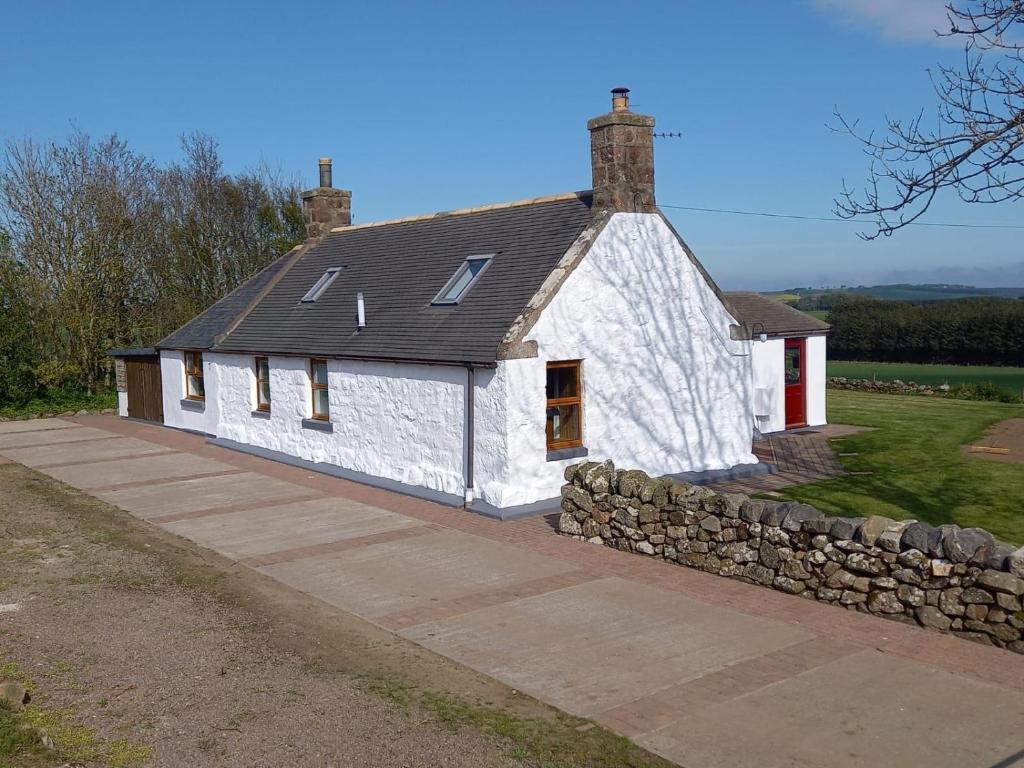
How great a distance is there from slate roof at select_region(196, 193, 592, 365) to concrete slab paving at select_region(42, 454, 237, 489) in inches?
107

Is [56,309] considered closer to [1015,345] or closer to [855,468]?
[855,468]

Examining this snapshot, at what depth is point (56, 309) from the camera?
1220 inches

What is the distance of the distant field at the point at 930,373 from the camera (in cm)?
4091

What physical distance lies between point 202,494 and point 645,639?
10.1m

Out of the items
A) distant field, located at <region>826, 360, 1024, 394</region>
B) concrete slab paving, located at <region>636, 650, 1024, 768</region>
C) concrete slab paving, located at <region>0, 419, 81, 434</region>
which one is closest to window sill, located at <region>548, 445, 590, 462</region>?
concrete slab paving, located at <region>636, 650, 1024, 768</region>

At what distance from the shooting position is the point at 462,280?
17.2 m

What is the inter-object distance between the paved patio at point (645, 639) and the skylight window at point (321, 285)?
659 centimetres

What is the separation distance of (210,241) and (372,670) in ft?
109

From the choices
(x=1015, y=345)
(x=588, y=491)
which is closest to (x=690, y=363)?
(x=588, y=491)

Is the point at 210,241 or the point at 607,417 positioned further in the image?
the point at 210,241

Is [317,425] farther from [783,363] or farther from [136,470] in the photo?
[783,363]

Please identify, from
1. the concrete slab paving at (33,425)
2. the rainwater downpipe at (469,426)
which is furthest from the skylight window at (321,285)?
the concrete slab paving at (33,425)

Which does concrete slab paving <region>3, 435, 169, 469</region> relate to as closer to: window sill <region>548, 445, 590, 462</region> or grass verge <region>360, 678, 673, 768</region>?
window sill <region>548, 445, 590, 462</region>

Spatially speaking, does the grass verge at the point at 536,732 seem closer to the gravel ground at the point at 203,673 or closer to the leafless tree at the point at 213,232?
the gravel ground at the point at 203,673
